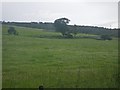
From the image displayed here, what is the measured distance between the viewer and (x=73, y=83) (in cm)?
1310

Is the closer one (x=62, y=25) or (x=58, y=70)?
(x=58, y=70)

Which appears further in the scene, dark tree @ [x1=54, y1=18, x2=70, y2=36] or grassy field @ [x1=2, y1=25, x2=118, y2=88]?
dark tree @ [x1=54, y1=18, x2=70, y2=36]

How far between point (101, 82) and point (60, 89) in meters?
2.85

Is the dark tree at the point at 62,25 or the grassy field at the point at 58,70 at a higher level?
the dark tree at the point at 62,25

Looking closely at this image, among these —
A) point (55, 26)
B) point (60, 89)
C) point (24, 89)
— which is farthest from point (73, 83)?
point (55, 26)

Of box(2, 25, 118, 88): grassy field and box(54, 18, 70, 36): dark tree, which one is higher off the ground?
box(54, 18, 70, 36): dark tree

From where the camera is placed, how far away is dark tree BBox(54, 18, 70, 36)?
89.0m

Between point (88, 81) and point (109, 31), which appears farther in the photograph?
point (109, 31)

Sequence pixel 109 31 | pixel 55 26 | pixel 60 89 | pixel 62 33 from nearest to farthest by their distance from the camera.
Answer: pixel 60 89 < pixel 62 33 < pixel 55 26 < pixel 109 31

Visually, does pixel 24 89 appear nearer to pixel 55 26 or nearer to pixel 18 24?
pixel 55 26

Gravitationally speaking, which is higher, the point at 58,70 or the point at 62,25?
the point at 62,25

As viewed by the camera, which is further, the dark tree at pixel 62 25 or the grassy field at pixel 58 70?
the dark tree at pixel 62 25

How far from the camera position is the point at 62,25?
94.1 metres

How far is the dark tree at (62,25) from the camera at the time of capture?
8897 cm
